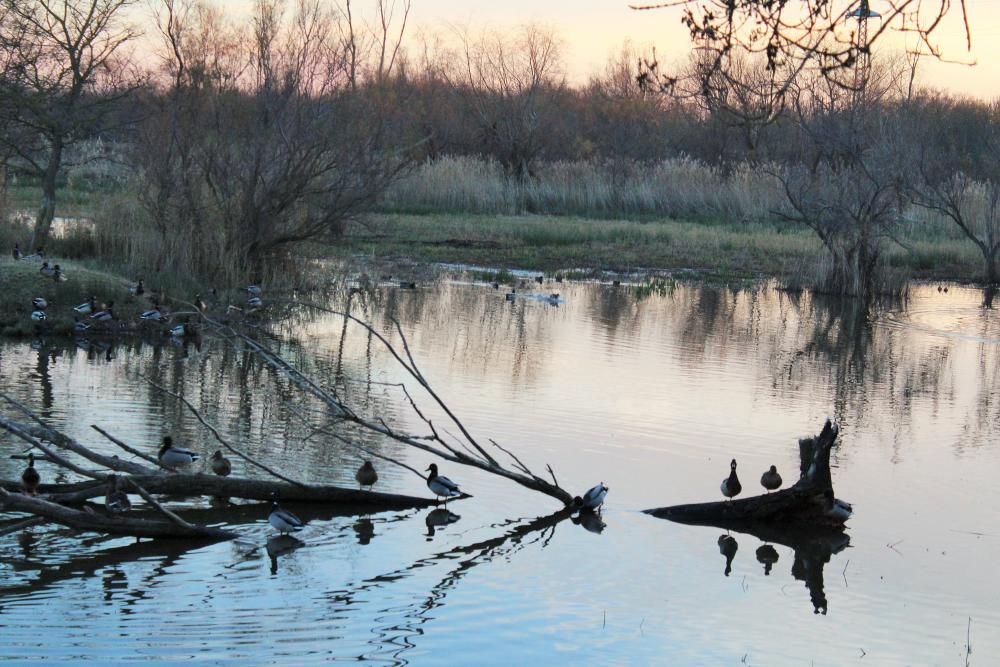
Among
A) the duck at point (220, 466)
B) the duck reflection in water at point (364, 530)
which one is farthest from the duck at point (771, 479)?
the duck at point (220, 466)

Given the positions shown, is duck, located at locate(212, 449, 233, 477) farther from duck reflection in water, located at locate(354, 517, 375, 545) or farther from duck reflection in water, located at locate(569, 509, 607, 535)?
duck reflection in water, located at locate(569, 509, 607, 535)

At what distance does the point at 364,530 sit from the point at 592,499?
5.49 ft

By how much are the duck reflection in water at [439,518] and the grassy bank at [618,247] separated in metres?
18.4

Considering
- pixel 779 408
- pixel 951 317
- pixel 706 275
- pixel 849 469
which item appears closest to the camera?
pixel 849 469

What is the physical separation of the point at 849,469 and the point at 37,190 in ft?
87.2

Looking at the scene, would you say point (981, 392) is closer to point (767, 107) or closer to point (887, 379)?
point (887, 379)

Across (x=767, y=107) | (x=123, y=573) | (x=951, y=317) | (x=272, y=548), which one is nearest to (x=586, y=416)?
(x=272, y=548)

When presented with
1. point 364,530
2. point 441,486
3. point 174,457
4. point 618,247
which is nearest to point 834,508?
point 441,486

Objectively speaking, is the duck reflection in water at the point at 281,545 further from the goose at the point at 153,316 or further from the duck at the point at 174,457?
the goose at the point at 153,316

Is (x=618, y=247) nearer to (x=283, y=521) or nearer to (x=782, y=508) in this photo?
(x=782, y=508)

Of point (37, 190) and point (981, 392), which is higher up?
point (37, 190)

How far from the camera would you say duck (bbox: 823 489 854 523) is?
8.98 m

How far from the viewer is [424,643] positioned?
6645mm

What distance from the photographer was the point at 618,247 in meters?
30.2
